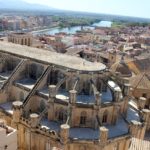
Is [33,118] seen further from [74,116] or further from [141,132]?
[141,132]

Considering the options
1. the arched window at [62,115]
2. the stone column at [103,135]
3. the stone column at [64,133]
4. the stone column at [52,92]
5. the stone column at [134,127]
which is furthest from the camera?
the arched window at [62,115]

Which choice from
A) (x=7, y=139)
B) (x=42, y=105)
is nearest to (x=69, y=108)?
(x=42, y=105)

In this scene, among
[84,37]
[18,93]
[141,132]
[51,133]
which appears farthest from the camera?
[84,37]

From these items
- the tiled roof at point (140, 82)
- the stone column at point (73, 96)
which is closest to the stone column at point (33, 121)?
the stone column at point (73, 96)

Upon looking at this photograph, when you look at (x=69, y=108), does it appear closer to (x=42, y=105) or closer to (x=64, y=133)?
(x=64, y=133)

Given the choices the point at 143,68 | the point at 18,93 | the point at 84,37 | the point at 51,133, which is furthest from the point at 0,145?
the point at 84,37

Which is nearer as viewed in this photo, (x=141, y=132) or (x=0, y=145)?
(x=0, y=145)

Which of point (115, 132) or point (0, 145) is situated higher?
point (0, 145)

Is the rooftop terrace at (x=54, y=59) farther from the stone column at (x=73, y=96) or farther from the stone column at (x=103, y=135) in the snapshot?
the stone column at (x=103, y=135)
